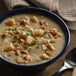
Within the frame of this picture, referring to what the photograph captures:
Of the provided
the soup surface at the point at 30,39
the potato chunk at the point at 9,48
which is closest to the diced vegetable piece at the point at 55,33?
the soup surface at the point at 30,39

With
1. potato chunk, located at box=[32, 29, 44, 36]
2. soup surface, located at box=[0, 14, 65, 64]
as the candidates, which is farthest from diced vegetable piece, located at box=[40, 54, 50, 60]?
potato chunk, located at box=[32, 29, 44, 36]

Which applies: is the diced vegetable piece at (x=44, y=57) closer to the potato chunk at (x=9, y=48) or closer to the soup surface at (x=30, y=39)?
the soup surface at (x=30, y=39)

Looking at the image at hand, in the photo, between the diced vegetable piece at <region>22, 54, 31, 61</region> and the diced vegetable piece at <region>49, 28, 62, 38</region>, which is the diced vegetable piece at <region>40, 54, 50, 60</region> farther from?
the diced vegetable piece at <region>49, 28, 62, 38</region>

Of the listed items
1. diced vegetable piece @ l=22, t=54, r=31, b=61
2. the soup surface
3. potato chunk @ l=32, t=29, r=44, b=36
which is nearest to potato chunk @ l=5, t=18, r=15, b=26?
the soup surface

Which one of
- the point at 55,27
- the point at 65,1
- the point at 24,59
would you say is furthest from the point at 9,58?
the point at 65,1

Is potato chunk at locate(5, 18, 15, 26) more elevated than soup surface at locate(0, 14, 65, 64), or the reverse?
potato chunk at locate(5, 18, 15, 26)

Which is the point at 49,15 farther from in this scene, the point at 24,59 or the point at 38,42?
the point at 24,59

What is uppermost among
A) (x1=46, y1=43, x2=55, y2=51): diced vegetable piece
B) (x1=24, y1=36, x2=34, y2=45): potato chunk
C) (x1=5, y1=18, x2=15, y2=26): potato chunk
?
(x1=5, y1=18, x2=15, y2=26): potato chunk

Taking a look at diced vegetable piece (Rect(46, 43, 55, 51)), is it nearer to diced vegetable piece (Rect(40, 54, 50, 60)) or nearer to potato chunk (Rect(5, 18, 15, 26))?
diced vegetable piece (Rect(40, 54, 50, 60))

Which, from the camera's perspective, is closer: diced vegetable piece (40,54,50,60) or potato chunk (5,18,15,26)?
diced vegetable piece (40,54,50,60)

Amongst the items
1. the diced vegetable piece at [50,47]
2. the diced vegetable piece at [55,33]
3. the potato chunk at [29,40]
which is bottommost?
the diced vegetable piece at [50,47]
